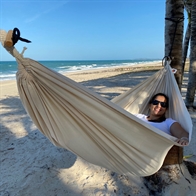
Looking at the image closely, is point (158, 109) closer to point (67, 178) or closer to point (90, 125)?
point (90, 125)

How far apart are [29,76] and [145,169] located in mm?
839

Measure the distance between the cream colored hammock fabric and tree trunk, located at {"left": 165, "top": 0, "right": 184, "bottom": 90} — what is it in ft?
2.77

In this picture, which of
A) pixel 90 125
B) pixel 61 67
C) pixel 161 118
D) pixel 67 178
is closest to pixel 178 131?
pixel 161 118

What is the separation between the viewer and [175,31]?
1.75 m

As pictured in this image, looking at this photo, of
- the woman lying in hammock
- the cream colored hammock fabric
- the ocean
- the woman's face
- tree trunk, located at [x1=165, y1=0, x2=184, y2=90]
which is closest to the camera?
the cream colored hammock fabric

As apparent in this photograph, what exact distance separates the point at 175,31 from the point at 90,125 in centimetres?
→ 120

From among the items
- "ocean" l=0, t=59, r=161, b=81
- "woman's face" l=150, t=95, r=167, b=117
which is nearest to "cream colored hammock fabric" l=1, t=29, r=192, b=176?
"woman's face" l=150, t=95, r=167, b=117

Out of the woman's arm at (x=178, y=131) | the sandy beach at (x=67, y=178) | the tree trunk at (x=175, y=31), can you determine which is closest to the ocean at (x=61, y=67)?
the sandy beach at (x=67, y=178)

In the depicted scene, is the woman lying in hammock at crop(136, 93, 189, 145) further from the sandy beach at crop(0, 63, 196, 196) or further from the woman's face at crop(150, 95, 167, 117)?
the sandy beach at crop(0, 63, 196, 196)

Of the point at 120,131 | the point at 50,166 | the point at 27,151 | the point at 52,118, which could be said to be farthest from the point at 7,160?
the point at 120,131

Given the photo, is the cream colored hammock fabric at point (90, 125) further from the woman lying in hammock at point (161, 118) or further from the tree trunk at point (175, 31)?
the tree trunk at point (175, 31)

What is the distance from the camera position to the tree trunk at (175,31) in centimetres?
177

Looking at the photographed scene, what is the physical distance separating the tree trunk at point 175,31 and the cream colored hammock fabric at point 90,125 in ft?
2.77

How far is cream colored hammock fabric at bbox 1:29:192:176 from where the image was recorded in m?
1.06
